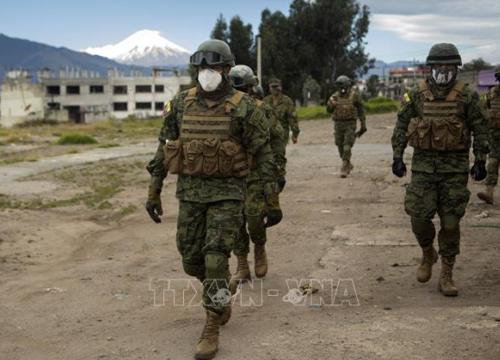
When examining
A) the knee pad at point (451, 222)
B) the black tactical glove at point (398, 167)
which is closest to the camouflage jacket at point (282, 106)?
the black tactical glove at point (398, 167)

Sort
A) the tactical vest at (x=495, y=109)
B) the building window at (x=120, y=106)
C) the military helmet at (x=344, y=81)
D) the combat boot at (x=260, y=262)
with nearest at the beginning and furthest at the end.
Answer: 1. the combat boot at (x=260, y=262)
2. the tactical vest at (x=495, y=109)
3. the military helmet at (x=344, y=81)
4. the building window at (x=120, y=106)

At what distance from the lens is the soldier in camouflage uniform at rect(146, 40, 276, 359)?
4445 millimetres

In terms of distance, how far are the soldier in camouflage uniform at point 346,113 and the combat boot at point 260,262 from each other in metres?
7.14

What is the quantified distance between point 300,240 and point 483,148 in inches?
113

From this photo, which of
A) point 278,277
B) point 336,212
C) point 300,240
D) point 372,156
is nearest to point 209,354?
point 278,277

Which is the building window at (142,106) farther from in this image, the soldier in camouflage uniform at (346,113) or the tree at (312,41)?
the soldier in camouflage uniform at (346,113)

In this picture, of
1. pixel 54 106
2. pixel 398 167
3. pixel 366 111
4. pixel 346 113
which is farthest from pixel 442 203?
pixel 54 106

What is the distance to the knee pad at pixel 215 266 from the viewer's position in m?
4.42

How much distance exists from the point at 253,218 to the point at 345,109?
7298 mm

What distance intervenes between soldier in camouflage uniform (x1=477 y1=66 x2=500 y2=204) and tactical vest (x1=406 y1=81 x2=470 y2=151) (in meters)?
3.42

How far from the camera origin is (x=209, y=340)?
429 cm

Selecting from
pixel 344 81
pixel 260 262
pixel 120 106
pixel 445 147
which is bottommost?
pixel 120 106

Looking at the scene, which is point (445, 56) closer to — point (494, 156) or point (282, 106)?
point (494, 156)

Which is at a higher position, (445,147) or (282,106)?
(282,106)
